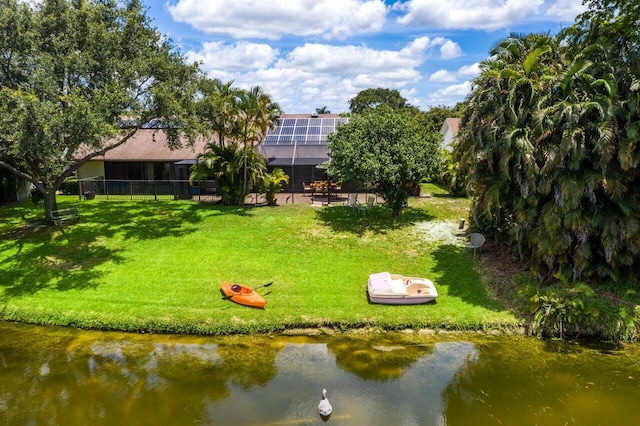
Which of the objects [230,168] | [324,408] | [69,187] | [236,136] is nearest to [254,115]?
[236,136]

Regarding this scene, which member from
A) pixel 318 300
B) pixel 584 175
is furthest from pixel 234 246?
pixel 584 175

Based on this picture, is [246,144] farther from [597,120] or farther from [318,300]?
[597,120]

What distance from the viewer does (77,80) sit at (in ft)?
62.7

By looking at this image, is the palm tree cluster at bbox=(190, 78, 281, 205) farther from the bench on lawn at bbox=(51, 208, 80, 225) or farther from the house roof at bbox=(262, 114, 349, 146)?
the house roof at bbox=(262, 114, 349, 146)

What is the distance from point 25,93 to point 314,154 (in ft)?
64.9

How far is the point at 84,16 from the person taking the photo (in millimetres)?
19719

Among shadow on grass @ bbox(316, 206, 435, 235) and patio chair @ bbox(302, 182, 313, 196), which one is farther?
patio chair @ bbox(302, 182, 313, 196)

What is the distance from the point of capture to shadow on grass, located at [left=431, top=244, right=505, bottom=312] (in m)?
15.9

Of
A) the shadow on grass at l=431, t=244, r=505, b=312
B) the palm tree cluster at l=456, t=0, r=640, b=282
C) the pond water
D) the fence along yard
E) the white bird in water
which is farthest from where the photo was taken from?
the fence along yard

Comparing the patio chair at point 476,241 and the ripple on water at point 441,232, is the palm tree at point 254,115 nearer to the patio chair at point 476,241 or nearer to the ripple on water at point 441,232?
the ripple on water at point 441,232

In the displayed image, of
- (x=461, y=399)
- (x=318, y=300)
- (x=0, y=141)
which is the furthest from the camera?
(x=0, y=141)

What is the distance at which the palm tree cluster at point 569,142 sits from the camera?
13680 millimetres

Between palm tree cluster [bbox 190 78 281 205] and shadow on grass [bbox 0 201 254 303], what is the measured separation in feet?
5.32

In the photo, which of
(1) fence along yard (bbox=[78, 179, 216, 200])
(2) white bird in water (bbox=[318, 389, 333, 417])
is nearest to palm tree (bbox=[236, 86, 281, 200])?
(1) fence along yard (bbox=[78, 179, 216, 200])
